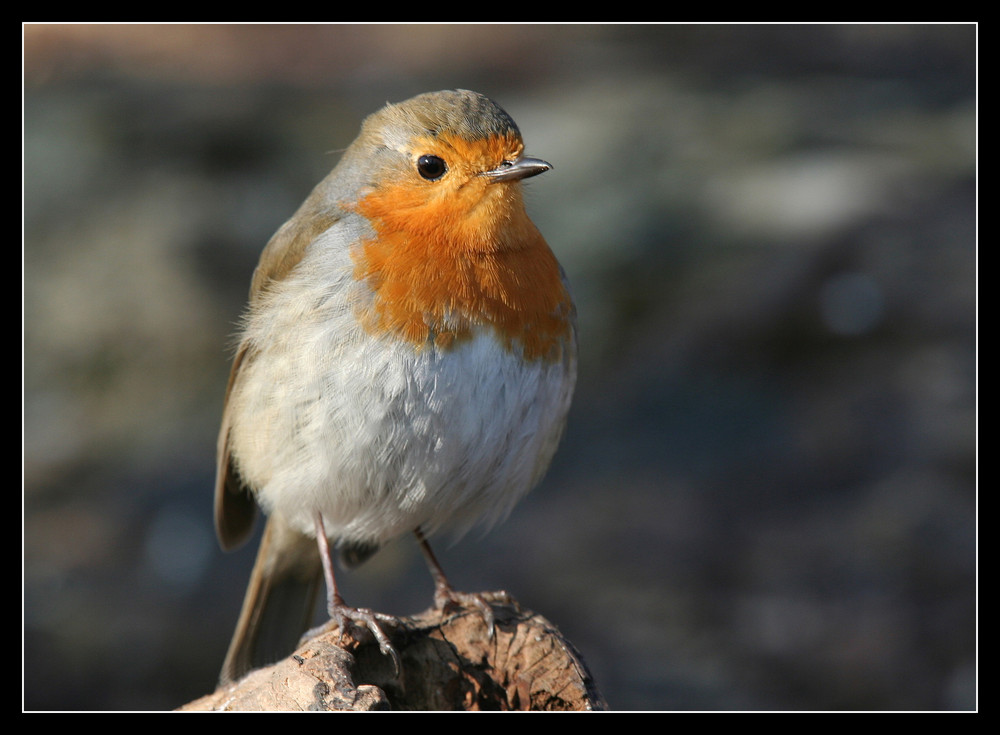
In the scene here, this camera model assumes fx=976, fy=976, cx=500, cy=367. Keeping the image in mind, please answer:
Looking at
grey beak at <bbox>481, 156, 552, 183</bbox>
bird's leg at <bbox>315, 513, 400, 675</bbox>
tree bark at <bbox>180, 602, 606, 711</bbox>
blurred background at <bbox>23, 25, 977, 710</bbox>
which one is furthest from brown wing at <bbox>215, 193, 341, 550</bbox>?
blurred background at <bbox>23, 25, 977, 710</bbox>

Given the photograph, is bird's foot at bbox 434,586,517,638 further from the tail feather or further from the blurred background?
the blurred background

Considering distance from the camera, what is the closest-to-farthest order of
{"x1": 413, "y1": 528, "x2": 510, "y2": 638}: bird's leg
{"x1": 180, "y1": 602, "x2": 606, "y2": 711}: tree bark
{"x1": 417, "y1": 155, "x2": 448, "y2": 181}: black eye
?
{"x1": 180, "y1": 602, "x2": 606, "y2": 711}: tree bark
{"x1": 417, "y1": 155, "x2": 448, "y2": 181}: black eye
{"x1": 413, "y1": 528, "x2": 510, "y2": 638}: bird's leg

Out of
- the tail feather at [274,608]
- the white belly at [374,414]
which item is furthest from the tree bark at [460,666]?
the tail feather at [274,608]

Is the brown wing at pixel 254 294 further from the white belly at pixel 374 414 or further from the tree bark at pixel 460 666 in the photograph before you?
the tree bark at pixel 460 666

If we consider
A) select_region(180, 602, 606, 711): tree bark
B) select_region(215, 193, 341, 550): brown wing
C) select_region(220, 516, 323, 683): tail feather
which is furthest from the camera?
select_region(220, 516, 323, 683): tail feather

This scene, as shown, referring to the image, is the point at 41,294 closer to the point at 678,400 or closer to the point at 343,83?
the point at 343,83

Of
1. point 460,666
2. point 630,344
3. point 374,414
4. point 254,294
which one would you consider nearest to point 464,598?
point 460,666

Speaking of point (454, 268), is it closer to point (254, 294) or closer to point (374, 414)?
point (374, 414)
